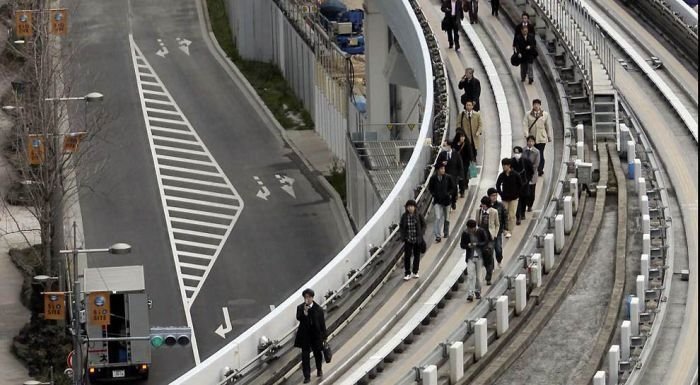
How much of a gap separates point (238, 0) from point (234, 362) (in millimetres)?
56740

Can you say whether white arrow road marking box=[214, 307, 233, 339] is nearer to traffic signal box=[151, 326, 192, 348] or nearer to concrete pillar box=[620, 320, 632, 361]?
traffic signal box=[151, 326, 192, 348]

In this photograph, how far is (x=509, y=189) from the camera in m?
50.1

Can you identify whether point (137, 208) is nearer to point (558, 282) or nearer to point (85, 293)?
point (85, 293)

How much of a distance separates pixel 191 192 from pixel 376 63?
1012 cm

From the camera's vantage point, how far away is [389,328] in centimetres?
4778

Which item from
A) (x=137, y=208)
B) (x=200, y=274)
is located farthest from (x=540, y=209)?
(x=137, y=208)

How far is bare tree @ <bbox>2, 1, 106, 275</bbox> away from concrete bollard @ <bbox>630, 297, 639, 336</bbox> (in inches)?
824

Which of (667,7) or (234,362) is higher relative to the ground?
(667,7)

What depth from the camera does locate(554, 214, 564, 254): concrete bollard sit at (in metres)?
50.2

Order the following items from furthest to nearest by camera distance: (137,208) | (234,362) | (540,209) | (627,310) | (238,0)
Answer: (238,0), (137,208), (540,209), (627,310), (234,362)

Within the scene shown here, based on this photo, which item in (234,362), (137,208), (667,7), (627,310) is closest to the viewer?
(234,362)

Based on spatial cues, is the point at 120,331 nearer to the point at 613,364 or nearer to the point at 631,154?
the point at 631,154

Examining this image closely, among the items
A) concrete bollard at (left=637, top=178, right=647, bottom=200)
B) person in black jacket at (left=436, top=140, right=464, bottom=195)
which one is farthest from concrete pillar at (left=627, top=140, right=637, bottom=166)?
person in black jacket at (left=436, top=140, right=464, bottom=195)

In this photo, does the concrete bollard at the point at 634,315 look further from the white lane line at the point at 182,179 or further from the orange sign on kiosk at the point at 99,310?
the white lane line at the point at 182,179
